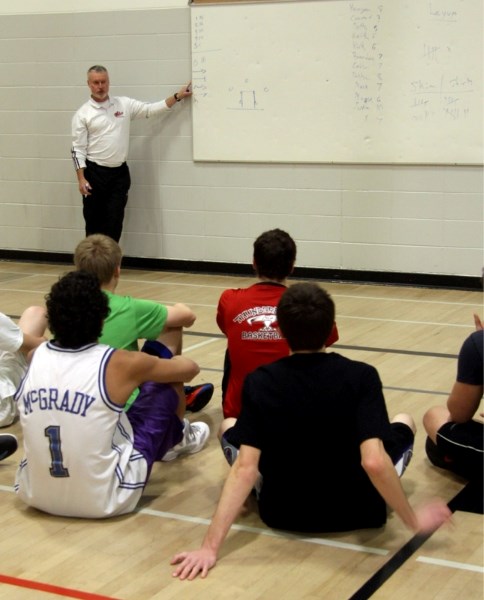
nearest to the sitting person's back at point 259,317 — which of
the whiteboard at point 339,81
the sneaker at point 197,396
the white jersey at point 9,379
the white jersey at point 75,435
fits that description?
the white jersey at point 75,435

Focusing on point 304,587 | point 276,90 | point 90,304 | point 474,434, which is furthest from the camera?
point 276,90

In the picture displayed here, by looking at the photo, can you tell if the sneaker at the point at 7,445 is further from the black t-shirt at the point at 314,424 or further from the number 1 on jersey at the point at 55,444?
the black t-shirt at the point at 314,424

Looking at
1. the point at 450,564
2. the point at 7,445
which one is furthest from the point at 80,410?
the point at 450,564

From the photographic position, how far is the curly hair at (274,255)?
12.9ft

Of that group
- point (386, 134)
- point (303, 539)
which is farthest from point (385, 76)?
A: point (303, 539)

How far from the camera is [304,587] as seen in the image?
2.98m

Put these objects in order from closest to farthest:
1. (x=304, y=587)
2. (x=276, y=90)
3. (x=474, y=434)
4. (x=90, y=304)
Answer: (x=304, y=587), (x=90, y=304), (x=474, y=434), (x=276, y=90)

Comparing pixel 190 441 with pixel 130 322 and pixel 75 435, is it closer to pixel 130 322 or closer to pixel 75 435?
pixel 130 322

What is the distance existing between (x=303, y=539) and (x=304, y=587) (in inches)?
13.9

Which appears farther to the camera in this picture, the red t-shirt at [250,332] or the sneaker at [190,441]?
the sneaker at [190,441]

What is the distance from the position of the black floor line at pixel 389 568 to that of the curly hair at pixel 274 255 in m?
1.22

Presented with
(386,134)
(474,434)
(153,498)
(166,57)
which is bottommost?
(153,498)

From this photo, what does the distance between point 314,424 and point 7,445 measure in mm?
1574

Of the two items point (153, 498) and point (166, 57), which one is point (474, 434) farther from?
point (166, 57)
